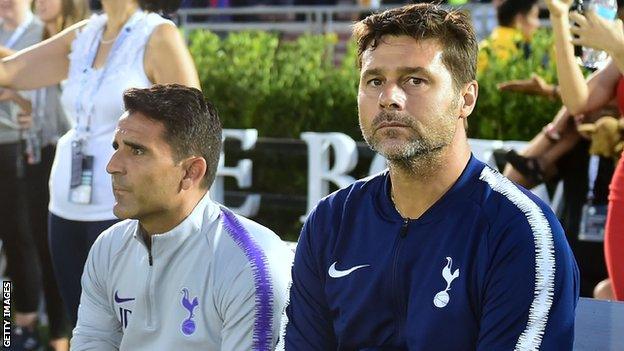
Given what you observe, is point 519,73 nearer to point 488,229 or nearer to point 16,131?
point 16,131

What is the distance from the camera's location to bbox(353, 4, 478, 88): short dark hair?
9.27 feet

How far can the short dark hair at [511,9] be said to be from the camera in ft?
28.3

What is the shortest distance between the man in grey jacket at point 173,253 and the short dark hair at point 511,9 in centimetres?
528

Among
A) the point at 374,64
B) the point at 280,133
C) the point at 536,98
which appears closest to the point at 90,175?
the point at 374,64

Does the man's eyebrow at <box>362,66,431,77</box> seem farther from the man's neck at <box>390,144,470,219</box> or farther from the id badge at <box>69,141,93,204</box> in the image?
the id badge at <box>69,141,93,204</box>

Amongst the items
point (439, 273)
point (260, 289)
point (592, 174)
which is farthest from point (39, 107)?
point (439, 273)

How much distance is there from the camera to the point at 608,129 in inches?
203

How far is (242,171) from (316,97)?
907 mm

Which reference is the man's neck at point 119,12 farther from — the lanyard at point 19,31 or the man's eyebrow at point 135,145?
the lanyard at point 19,31

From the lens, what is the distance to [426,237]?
2.79 m

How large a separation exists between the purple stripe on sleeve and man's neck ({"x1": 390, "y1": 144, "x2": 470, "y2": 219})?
1.98ft

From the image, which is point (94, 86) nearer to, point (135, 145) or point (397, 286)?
point (135, 145)

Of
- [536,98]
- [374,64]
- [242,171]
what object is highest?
[374,64]

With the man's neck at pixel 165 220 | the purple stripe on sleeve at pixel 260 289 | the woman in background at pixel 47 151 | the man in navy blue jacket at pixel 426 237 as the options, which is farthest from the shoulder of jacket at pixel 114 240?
the woman in background at pixel 47 151
